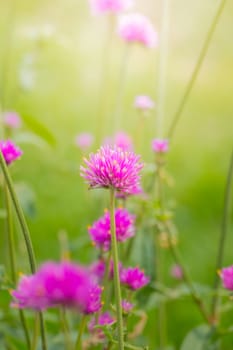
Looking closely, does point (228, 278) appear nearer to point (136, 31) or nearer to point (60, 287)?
point (60, 287)

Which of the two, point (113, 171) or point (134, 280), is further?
point (134, 280)

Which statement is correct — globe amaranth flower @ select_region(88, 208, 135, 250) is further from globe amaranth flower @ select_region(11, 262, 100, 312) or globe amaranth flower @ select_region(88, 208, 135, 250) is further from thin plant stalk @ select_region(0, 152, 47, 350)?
globe amaranth flower @ select_region(11, 262, 100, 312)

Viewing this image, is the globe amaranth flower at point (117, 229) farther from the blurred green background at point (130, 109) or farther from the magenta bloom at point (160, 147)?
the blurred green background at point (130, 109)

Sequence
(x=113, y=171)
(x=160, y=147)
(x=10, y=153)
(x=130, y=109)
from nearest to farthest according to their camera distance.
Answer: (x=113, y=171) → (x=10, y=153) → (x=160, y=147) → (x=130, y=109)

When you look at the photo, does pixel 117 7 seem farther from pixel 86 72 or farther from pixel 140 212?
pixel 86 72

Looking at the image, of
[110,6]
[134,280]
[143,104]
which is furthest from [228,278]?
[110,6]

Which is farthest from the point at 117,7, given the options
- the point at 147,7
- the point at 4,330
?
the point at 147,7

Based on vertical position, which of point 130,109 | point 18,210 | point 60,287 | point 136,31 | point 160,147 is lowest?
point 60,287
